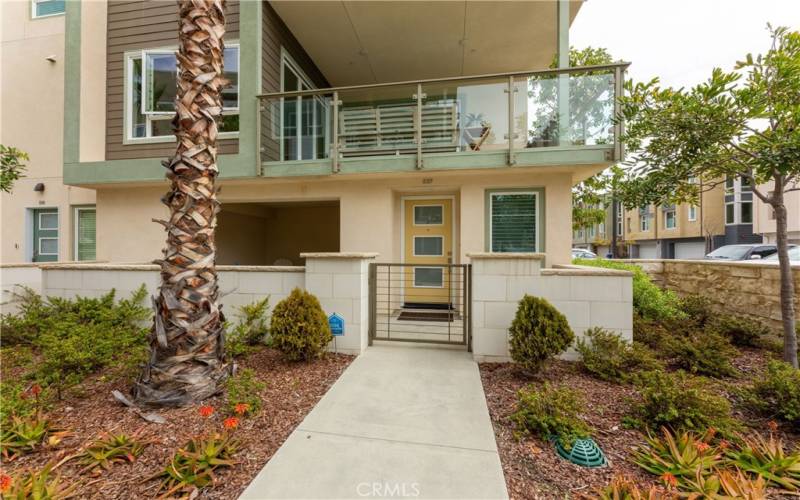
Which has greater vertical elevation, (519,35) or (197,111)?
(519,35)

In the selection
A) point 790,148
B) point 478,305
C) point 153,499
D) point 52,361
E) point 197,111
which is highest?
point 197,111

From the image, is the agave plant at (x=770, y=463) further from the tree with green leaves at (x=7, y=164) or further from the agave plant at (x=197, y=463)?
the tree with green leaves at (x=7, y=164)

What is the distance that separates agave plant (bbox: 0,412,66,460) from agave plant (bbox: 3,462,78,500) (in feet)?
1.39

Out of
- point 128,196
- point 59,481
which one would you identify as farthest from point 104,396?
point 128,196

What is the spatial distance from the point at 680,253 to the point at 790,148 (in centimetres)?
2761

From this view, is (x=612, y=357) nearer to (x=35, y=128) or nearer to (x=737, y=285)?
(x=737, y=285)

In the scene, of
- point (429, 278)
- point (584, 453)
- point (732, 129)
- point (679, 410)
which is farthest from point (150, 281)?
point (732, 129)

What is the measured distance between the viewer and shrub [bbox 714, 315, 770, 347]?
15.3ft

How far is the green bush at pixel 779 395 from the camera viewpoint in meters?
2.68

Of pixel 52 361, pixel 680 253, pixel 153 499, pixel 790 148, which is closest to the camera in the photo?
pixel 153 499

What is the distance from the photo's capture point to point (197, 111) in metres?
3.31

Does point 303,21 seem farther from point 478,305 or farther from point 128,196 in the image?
point 478,305

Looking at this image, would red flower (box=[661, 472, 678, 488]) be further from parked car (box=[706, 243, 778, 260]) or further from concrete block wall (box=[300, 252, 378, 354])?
parked car (box=[706, 243, 778, 260])

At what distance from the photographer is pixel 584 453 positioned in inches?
94.6
